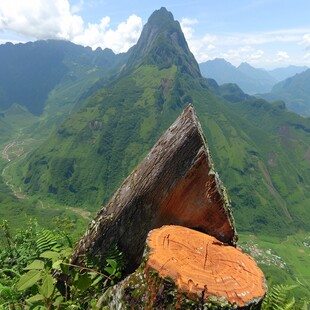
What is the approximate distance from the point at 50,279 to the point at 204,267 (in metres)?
2.48

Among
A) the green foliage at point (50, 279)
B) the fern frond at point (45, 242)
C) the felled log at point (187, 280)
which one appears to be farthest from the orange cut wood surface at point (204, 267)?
the fern frond at point (45, 242)

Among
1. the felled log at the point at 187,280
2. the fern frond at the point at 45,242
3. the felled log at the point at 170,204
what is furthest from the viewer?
the fern frond at the point at 45,242

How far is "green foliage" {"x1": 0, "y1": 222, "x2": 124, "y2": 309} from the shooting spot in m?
4.51

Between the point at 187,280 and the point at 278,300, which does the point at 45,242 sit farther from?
the point at 278,300

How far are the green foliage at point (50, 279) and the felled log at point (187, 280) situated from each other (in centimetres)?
61

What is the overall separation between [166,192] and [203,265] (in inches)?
91.2

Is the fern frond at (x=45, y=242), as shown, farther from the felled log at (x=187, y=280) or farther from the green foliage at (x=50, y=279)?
the felled log at (x=187, y=280)

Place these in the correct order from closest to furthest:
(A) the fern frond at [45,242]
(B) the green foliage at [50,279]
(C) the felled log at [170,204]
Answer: (B) the green foliage at [50,279] < (C) the felled log at [170,204] < (A) the fern frond at [45,242]

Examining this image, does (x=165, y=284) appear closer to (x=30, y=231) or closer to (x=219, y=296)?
(x=219, y=296)

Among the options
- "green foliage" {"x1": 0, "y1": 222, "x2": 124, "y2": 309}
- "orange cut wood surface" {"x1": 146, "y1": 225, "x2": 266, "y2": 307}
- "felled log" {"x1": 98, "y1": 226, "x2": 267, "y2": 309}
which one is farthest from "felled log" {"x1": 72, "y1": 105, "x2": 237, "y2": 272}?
"felled log" {"x1": 98, "y1": 226, "x2": 267, "y2": 309}

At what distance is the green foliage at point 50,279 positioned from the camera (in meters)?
4.51

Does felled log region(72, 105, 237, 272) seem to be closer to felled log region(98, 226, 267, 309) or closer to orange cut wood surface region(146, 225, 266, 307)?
orange cut wood surface region(146, 225, 266, 307)

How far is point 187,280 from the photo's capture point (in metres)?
4.97

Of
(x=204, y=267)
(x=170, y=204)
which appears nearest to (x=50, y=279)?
(x=204, y=267)
